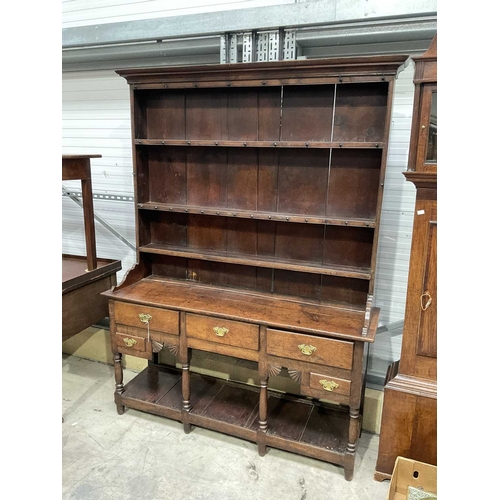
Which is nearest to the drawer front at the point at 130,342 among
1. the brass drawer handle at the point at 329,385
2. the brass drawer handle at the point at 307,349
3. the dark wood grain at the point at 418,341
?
the brass drawer handle at the point at 307,349

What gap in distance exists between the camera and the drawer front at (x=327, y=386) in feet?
6.15

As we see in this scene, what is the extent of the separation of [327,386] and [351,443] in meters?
0.33

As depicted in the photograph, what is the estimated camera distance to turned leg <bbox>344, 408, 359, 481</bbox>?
193cm

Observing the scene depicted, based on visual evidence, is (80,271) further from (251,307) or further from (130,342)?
(251,307)

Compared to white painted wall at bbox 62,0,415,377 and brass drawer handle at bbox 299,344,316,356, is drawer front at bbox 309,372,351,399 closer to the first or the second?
brass drawer handle at bbox 299,344,316,356

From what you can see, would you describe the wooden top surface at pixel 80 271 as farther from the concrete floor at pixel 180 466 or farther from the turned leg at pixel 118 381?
the concrete floor at pixel 180 466

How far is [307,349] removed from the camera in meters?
1.90

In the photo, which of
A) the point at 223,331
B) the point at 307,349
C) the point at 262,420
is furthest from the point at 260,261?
the point at 262,420

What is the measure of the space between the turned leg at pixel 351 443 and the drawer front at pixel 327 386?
0.40 feet

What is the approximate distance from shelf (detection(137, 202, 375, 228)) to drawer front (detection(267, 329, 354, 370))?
57 centimetres

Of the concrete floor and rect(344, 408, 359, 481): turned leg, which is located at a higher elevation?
rect(344, 408, 359, 481): turned leg

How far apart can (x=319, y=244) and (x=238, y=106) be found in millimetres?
890

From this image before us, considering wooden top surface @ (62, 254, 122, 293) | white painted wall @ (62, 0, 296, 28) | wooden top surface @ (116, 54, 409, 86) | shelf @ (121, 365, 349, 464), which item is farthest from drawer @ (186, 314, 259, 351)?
white painted wall @ (62, 0, 296, 28)
